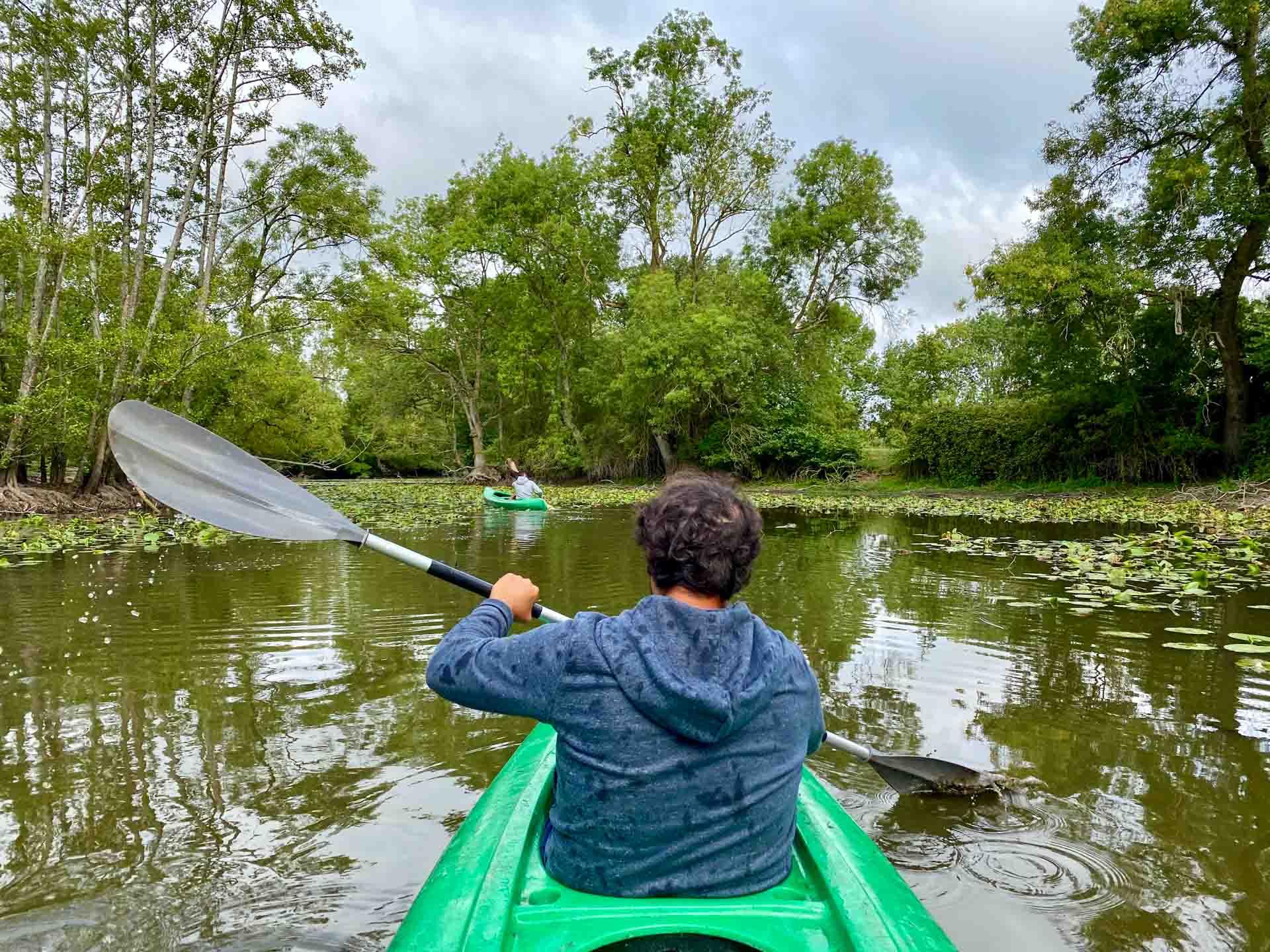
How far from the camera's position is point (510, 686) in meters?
1.53

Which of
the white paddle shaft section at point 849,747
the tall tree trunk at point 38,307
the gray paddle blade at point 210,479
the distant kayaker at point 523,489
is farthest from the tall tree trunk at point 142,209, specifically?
the white paddle shaft section at point 849,747

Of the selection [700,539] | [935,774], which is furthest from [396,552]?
[935,774]

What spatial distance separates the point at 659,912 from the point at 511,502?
50.8 feet

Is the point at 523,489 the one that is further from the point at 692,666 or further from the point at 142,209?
the point at 692,666

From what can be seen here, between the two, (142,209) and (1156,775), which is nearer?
(1156,775)

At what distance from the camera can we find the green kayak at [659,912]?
4.85ft

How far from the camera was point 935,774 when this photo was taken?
10.2 feet

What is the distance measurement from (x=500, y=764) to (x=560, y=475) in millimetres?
28441

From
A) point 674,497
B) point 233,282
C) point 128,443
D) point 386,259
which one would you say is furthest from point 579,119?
point 674,497

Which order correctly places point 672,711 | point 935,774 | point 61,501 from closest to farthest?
point 672,711 < point 935,774 < point 61,501

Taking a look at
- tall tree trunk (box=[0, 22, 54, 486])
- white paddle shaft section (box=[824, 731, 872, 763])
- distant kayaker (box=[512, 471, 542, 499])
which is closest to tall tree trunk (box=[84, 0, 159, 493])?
tall tree trunk (box=[0, 22, 54, 486])

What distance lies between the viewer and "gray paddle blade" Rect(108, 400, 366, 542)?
328cm

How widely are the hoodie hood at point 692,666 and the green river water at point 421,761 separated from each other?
4.46 feet

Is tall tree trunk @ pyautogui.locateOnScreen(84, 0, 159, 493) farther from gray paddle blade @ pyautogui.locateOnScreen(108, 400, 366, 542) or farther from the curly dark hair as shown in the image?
the curly dark hair
